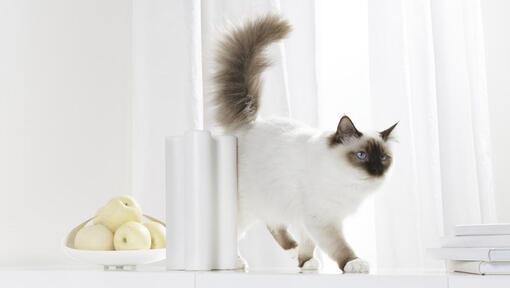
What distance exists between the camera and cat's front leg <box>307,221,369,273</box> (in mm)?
887

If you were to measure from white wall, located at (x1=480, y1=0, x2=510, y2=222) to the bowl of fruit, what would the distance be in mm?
870

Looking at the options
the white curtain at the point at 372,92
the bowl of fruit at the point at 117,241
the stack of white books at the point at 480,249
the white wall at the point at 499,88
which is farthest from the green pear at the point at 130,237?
the white wall at the point at 499,88

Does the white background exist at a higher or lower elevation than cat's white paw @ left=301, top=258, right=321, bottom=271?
higher

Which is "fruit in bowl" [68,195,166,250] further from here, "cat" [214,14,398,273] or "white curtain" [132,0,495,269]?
"white curtain" [132,0,495,269]

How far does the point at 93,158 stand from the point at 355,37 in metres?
0.75

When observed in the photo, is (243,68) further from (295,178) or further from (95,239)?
(95,239)

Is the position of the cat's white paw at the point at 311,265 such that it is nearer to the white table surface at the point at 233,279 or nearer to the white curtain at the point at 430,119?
the white table surface at the point at 233,279

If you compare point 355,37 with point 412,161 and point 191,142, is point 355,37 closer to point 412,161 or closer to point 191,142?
point 412,161

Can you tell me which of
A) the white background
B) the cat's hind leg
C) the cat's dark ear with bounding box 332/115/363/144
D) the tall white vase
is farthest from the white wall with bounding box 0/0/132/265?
the cat's dark ear with bounding box 332/115/363/144

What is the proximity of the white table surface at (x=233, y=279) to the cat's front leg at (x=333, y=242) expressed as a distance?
0.08m

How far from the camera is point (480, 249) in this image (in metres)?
0.74

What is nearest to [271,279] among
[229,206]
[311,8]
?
[229,206]

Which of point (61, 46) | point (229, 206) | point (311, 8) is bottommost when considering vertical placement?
point (229, 206)

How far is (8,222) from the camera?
1217mm
